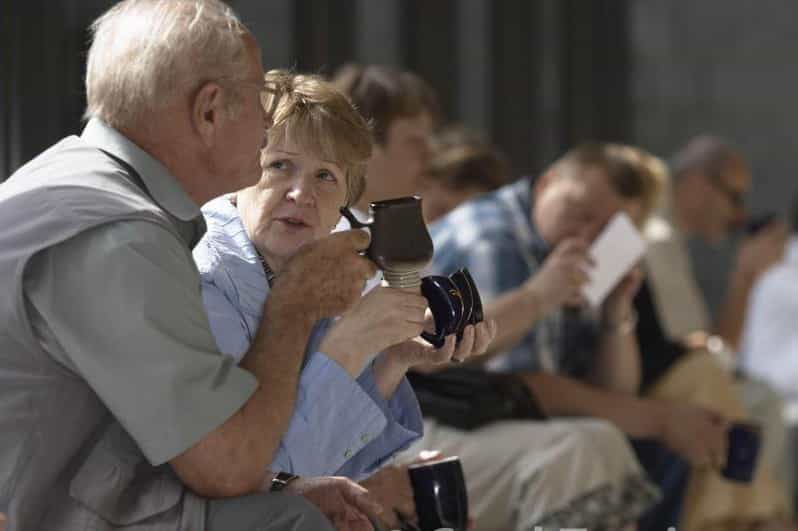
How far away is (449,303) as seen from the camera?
6.73 ft

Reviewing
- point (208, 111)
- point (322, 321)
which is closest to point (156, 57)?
point (208, 111)

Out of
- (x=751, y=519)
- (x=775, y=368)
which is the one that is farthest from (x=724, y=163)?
(x=751, y=519)

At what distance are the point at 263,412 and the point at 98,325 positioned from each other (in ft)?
0.74

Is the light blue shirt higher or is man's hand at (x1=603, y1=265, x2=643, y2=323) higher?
the light blue shirt

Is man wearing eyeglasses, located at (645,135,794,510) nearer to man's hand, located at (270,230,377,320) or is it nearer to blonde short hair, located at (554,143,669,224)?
blonde short hair, located at (554,143,669,224)

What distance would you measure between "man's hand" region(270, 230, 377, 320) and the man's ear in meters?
0.19

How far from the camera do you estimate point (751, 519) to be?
172 inches

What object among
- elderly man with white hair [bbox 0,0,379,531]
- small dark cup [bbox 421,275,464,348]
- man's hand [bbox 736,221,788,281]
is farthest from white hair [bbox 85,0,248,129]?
man's hand [bbox 736,221,788,281]

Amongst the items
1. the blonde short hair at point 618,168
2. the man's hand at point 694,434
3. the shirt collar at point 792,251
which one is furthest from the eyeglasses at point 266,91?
the shirt collar at point 792,251

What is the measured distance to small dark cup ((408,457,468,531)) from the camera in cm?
234

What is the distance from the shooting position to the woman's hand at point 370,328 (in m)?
1.95

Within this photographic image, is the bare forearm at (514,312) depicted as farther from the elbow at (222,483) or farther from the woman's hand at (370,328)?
the elbow at (222,483)

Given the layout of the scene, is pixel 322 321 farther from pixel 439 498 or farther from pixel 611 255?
pixel 611 255

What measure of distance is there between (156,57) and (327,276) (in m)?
0.34
